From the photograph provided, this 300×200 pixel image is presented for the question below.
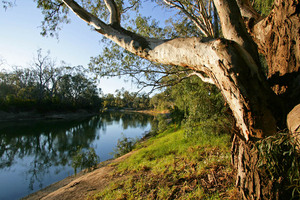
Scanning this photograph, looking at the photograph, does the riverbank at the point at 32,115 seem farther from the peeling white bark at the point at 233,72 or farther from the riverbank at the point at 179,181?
the peeling white bark at the point at 233,72

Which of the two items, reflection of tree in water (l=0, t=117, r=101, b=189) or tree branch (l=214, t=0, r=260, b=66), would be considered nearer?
tree branch (l=214, t=0, r=260, b=66)

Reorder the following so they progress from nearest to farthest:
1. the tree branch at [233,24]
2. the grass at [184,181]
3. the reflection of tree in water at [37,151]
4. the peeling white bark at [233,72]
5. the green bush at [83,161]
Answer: the peeling white bark at [233,72]
the tree branch at [233,24]
the grass at [184,181]
the green bush at [83,161]
the reflection of tree in water at [37,151]

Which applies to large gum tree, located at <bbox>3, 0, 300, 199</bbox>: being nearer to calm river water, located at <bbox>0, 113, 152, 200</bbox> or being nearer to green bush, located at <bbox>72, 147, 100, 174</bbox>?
green bush, located at <bbox>72, 147, 100, 174</bbox>

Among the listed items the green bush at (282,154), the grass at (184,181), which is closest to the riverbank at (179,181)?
the grass at (184,181)

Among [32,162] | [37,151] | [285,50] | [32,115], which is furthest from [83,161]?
[32,115]

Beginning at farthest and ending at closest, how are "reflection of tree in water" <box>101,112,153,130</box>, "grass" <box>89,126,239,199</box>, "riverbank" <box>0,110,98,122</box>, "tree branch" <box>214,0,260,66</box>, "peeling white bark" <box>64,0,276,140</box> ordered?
"riverbank" <box>0,110,98,122</box> < "reflection of tree in water" <box>101,112,153,130</box> < "grass" <box>89,126,239,199</box> < "tree branch" <box>214,0,260,66</box> < "peeling white bark" <box>64,0,276,140</box>

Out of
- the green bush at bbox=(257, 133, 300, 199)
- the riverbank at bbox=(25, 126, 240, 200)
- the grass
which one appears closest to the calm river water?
the riverbank at bbox=(25, 126, 240, 200)

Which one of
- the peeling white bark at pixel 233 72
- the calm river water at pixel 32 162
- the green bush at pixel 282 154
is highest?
the peeling white bark at pixel 233 72

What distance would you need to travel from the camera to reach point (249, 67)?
1.28 m

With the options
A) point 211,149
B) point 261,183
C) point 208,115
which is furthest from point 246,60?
point 208,115

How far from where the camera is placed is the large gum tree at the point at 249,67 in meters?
1.27

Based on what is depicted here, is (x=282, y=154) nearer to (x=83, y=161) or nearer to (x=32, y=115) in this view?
(x=83, y=161)

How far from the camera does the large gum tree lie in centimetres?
127

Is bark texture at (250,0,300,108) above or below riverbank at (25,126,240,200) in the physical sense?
above
